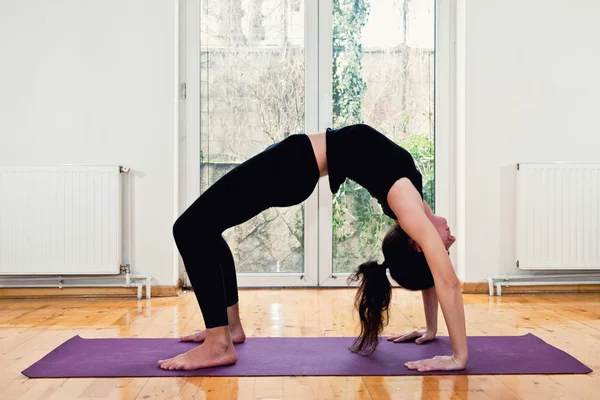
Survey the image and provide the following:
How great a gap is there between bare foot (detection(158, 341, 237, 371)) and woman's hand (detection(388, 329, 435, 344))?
737 mm

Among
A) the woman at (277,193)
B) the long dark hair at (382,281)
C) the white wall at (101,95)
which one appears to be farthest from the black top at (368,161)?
the white wall at (101,95)

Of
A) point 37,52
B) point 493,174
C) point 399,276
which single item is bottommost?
point 399,276

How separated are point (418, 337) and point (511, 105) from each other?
2.10 meters

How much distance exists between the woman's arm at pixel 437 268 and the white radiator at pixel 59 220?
2.24m

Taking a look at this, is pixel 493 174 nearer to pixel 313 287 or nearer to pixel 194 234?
pixel 313 287

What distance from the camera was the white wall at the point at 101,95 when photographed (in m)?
4.07

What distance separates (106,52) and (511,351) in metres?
2.95

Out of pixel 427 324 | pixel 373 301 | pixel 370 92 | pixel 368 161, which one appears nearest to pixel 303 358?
pixel 373 301

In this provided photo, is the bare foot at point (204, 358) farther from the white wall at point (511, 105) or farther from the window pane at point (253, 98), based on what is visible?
the white wall at point (511, 105)

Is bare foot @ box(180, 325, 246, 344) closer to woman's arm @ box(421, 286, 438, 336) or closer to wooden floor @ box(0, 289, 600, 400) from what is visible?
wooden floor @ box(0, 289, 600, 400)

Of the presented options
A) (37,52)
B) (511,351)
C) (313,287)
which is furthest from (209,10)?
(511,351)

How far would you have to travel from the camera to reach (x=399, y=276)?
8.38 feet

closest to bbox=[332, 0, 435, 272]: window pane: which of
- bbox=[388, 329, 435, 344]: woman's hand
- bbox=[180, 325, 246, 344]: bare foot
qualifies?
bbox=[388, 329, 435, 344]: woman's hand


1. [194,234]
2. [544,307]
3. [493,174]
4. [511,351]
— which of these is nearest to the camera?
[194,234]
